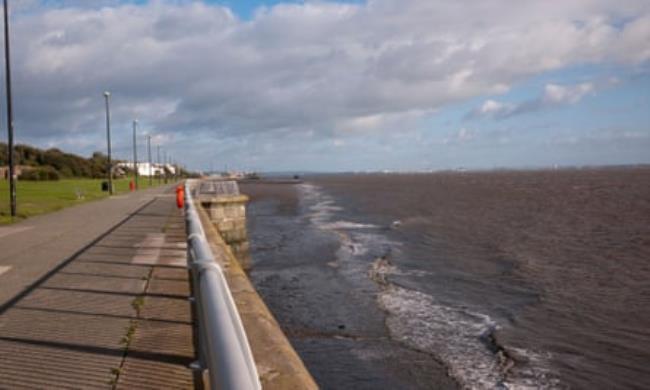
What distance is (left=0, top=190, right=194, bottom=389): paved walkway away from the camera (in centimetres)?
463

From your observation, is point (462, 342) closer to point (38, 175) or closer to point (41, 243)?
point (41, 243)

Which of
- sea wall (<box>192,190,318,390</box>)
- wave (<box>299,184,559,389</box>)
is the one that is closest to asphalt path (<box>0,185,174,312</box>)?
sea wall (<box>192,190,318,390</box>)

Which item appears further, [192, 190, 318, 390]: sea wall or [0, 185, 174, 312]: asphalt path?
[0, 185, 174, 312]: asphalt path

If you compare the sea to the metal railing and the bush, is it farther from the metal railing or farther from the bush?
the bush

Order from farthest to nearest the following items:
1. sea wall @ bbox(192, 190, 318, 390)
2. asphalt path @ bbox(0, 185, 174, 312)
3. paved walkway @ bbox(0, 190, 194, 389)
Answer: asphalt path @ bbox(0, 185, 174, 312) < paved walkway @ bbox(0, 190, 194, 389) < sea wall @ bbox(192, 190, 318, 390)

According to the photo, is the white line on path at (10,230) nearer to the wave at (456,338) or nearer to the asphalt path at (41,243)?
the asphalt path at (41,243)

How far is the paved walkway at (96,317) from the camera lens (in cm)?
463

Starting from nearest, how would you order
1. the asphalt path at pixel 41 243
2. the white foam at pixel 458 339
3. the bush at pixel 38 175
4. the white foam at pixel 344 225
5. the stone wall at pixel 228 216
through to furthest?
the white foam at pixel 458 339 → the asphalt path at pixel 41 243 → the stone wall at pixel 228 216 → the white foam at pixel 344 225 → the bush at pixel 38 175

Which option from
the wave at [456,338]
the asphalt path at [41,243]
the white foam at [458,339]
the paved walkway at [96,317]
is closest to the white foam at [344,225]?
the asphalt path at [41,243]

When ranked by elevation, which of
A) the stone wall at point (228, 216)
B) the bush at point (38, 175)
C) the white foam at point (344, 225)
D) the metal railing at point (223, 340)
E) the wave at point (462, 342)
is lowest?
the wave at point (462, 342)

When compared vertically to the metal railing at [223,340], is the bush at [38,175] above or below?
above

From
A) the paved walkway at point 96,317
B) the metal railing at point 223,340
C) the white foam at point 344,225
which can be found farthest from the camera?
the white foam at point 344,225

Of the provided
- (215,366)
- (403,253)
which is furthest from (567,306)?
(215,366)

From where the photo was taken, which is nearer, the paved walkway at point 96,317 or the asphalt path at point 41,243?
the paved walkway at point 96,317
